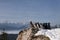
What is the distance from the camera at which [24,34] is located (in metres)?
13.4

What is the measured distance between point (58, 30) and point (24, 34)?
1841 mm

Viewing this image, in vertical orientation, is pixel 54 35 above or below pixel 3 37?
above

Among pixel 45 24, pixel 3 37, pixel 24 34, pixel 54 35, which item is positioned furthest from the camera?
pixel 3 37

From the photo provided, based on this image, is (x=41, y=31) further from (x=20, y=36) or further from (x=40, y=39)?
(x=20, y=36)

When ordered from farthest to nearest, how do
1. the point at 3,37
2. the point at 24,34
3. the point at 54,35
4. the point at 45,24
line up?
the point at 3,37 < the point at 45,24 < the point at 24,34 < the point at 54,35

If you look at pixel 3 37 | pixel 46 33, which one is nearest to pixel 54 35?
pixel 46 33

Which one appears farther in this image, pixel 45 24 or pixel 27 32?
pixel 45 24

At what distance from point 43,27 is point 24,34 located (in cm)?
139

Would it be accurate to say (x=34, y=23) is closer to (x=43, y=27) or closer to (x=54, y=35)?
(x=43, y=27)

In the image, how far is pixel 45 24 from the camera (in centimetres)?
1476

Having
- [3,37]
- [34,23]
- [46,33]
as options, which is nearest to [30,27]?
[34,23]

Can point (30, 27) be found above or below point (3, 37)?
Answer: above

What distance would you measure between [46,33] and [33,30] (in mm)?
788

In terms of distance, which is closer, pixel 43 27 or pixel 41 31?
pixel 41 31
